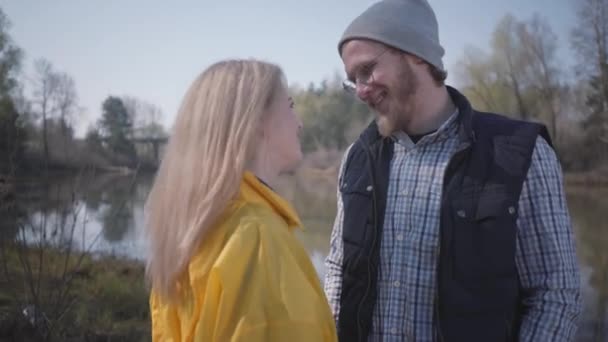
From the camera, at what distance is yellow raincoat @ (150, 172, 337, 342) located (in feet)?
3.96

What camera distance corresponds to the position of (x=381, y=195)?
187cm

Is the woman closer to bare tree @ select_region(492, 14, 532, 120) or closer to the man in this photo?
the man

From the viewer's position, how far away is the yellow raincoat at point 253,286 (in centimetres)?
121

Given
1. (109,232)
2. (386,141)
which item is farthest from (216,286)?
(109,232)

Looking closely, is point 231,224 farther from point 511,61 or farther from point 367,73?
point 511,61

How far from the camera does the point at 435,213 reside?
1.75 metres

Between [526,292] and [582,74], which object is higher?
[582,74]

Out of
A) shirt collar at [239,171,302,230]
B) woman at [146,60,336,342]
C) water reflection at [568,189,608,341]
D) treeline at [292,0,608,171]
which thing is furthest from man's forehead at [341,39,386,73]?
treeline at [292,0,608,171]

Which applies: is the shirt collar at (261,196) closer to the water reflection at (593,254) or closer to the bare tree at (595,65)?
the water reflection at (593,254)

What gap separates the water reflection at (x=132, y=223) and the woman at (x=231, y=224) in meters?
0.25

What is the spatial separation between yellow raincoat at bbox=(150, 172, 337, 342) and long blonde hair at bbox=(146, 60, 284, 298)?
0.05 meters

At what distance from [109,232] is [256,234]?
33.3 ft

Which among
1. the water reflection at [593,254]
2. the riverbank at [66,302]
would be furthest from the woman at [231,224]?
the water reflection at [593,254]

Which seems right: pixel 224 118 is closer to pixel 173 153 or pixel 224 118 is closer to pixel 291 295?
pixel 173 153
